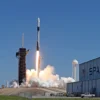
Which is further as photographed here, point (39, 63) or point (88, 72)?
point (39, 63)

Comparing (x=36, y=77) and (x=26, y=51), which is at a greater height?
(x=26, y=51)

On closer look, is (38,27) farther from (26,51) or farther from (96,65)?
(96,65)

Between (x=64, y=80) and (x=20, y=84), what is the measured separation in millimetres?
26100

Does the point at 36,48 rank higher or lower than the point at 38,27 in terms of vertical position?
→ lower

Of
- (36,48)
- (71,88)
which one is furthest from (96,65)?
(36,48)

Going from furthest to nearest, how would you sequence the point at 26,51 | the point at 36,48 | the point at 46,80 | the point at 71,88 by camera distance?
1. the point at 46,80
2. the point at 26,51
3. the point at 36,48
4. the point at 71,88

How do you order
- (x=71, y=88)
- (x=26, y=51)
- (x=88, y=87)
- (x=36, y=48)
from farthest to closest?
(x=26, y=51) < (x=36, y=48) < (x=71, y=88) < (x=88, y=87)

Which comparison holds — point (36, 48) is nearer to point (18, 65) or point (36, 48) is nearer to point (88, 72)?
point (18, 65)

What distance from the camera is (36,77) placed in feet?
562

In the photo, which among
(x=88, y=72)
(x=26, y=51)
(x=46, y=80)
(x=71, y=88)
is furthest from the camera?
(x=46, y=80)

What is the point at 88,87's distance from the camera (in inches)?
4464

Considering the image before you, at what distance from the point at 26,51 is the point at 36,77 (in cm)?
1314

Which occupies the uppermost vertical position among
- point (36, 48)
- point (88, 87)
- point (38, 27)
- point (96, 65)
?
point (38, 27)

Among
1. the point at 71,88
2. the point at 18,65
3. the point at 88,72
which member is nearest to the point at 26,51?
the point at 18,65
